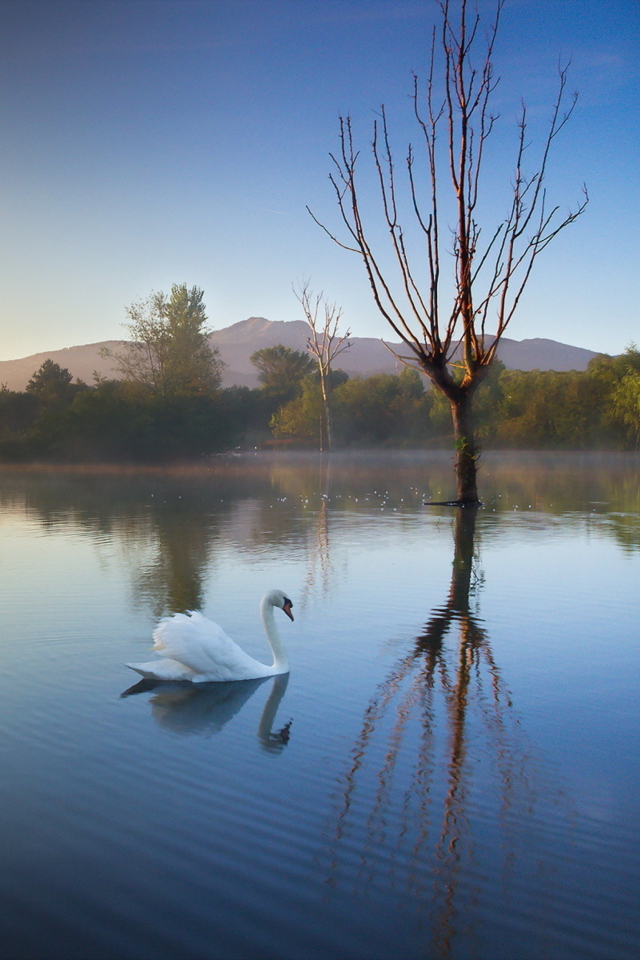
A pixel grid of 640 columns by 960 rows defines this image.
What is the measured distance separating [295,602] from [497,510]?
39.3 ft

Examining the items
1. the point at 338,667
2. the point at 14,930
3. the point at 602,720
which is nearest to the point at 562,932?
the point at 14,930

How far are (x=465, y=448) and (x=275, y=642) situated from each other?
48.4 ft

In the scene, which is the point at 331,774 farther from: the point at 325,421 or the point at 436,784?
A: the point at 325,421

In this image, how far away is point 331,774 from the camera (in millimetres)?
4504

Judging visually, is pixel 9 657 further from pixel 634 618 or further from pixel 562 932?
pixel 634 618

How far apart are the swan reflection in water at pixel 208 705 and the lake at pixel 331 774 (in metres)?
0.02

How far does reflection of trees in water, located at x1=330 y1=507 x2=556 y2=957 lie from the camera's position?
3510mm

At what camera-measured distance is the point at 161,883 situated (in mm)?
3449

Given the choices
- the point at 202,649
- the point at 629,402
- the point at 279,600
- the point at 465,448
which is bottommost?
the point at 202,649

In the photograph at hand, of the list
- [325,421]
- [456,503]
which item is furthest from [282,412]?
[456,503]

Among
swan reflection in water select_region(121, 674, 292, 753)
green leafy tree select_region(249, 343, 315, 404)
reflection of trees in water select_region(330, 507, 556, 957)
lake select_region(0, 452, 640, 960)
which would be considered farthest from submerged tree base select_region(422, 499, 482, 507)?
green leafy tree select_region(249, 343, 315, 404)

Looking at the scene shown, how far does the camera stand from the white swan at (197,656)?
605 centimetres

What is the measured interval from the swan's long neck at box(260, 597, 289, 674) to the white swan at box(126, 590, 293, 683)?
29 mm

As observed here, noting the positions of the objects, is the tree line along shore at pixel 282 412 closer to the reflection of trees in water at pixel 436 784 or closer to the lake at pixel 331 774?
→ the lake at pixel 331 774
